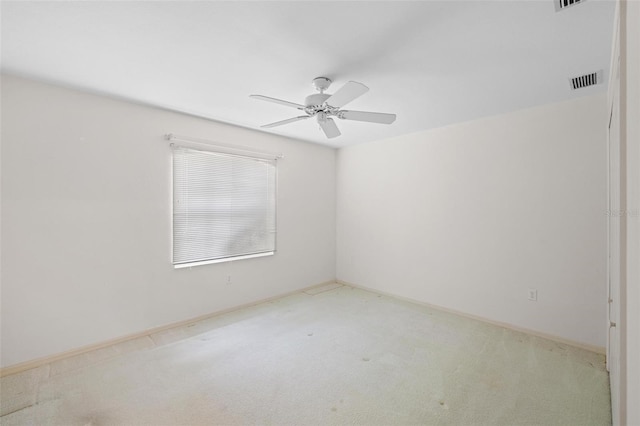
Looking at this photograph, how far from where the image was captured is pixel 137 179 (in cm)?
307

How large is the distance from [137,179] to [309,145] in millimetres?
2524

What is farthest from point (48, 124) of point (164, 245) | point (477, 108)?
point (477, 108)

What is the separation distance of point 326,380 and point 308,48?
244cm

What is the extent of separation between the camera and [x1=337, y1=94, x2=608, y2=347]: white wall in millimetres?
2824

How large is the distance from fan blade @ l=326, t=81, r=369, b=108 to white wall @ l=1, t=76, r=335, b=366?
2.00 metres

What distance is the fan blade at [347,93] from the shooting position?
1959mm

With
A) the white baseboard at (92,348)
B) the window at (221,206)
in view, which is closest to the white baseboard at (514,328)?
the window at (221,206)

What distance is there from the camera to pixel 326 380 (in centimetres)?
231

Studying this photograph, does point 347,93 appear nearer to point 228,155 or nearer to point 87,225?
point 228,155

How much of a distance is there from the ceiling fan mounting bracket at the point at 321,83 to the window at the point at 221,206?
5.91ft

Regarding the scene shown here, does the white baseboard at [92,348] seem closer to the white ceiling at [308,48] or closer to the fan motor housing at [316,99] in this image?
the white ceiling at [308,48]

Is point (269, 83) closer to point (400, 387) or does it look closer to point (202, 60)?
point (202, 60)

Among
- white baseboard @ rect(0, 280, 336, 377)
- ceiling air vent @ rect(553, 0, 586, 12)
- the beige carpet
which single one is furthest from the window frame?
ceiling air vent @ rect(553, 0, 586, 12)

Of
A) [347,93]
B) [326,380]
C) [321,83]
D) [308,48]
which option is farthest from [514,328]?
[308,48]
